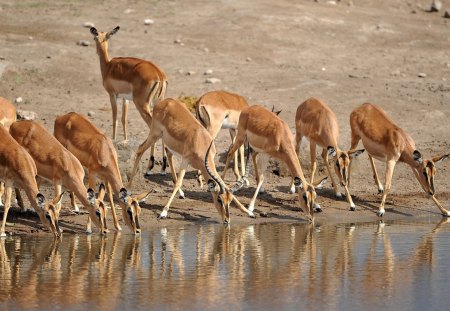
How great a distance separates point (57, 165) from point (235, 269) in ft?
11.3

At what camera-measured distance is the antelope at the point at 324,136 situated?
16672mm

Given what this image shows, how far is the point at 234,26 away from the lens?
28.3 m

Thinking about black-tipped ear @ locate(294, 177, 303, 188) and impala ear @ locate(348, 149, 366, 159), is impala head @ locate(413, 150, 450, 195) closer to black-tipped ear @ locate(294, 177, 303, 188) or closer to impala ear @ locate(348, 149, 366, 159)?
impala ear @ locate(348, 149, 366, 159)

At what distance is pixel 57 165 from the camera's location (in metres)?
14.4

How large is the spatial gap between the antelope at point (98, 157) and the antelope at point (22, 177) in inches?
36.4

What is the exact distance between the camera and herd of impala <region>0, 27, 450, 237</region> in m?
14.2

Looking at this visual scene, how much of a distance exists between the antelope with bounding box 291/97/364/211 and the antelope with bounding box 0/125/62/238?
4.67 meters

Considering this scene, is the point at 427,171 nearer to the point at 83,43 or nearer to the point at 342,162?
the point at 342,162

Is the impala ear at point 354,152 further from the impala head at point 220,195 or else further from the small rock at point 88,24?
the small rock at point 88,24

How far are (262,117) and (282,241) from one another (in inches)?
129

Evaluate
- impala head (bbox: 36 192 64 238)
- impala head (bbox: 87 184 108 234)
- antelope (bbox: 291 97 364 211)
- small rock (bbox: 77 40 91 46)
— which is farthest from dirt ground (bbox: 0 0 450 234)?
impala head (bbox: 36 192 64 238)

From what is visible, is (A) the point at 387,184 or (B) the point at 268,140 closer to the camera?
(B) the point at 268,140

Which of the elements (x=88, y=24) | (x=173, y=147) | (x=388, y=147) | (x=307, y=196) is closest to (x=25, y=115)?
(x=173, y=147)

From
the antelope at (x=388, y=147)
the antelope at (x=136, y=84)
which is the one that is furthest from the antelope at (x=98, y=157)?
the antelope at (x=388, y=147)
